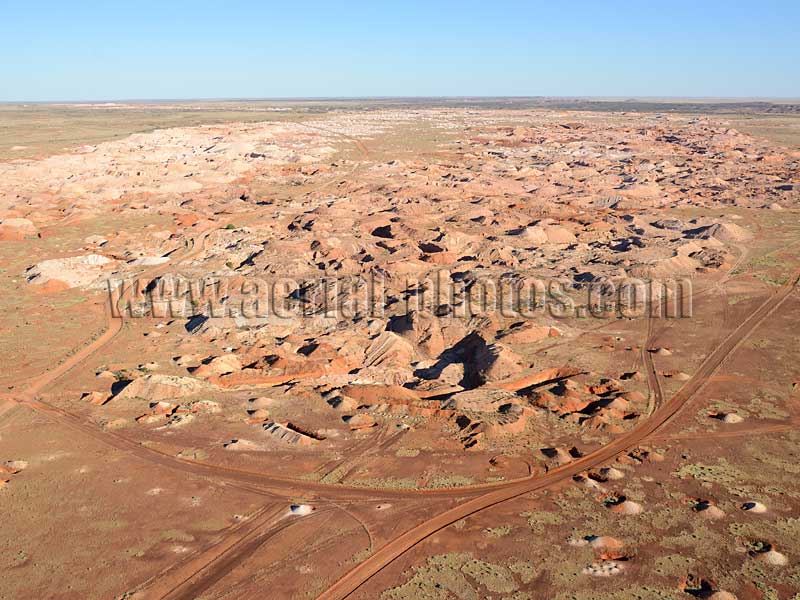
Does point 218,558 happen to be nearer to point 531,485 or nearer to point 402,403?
point 531,485

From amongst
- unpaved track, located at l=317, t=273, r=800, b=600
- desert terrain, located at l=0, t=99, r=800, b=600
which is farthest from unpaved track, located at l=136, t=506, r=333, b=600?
unpaved track, located at l=317, t=273, r=800, b=600

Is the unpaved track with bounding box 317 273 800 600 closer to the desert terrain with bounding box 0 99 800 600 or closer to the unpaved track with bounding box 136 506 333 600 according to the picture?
the desert terrain with bounding box 0 99 800 600

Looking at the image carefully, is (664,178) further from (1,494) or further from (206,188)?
(1,494)

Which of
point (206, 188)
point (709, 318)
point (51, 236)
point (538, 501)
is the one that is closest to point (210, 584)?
point (538, 501)

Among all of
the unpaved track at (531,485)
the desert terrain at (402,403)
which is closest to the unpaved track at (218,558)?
the desert terrain at (402,403)

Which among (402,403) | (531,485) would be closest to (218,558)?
(531,485)

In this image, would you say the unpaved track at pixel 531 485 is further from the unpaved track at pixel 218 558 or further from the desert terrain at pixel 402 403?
the unpaved track at pixel 218 558
